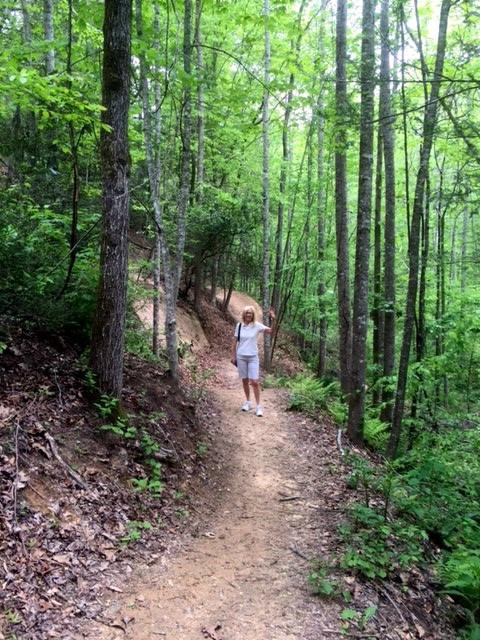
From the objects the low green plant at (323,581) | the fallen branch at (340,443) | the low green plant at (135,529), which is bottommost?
the low green plant at (323,581)

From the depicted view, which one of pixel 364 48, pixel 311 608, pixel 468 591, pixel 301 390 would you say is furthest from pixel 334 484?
pixel 364 48

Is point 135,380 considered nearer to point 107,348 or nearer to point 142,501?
point 107,348

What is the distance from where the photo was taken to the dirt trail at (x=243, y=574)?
3.31 metres

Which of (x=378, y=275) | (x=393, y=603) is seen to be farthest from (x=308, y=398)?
(x=393, y=603)

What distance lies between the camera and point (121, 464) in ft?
16.3

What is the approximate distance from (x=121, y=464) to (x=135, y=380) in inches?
76.1

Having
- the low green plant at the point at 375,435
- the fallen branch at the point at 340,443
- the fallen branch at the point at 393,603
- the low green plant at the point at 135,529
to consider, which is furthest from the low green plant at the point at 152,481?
the low green plant at the point at 375,435

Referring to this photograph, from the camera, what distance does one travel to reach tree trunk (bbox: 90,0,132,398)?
4.97 meters

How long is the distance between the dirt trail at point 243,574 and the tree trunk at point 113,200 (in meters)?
2.13

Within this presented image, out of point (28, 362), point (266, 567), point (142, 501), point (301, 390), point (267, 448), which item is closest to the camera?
point (266, 567)

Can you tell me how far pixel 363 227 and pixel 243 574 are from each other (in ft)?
18.4

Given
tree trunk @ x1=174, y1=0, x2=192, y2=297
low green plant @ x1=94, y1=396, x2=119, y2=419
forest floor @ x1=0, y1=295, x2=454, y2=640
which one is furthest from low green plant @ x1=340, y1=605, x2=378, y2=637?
tree trunk @ x1=174, y1=0, x2=192, y2=297

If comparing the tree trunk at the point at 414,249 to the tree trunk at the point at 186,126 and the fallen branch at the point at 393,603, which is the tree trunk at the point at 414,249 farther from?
the fallen branch at the point at 393,603

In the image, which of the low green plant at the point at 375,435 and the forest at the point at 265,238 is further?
the low green plant at the point at 375,435
